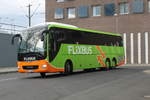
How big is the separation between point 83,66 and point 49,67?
4.43m

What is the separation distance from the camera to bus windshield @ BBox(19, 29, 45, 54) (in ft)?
57.6

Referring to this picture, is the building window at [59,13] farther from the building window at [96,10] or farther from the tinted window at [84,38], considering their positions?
the tinted window at [84,38]

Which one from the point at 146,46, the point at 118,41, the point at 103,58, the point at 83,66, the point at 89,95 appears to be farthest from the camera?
the point at 146,46

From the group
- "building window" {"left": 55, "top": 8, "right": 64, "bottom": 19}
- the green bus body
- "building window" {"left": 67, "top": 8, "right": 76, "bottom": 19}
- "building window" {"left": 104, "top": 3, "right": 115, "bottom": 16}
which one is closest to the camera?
the green bus body

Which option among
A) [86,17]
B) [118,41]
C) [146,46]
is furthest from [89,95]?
[86,17]

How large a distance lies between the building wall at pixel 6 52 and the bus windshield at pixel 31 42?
47.4 ft

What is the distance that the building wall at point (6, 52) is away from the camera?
3241 centimetres

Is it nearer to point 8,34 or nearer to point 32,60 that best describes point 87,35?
point 32,60

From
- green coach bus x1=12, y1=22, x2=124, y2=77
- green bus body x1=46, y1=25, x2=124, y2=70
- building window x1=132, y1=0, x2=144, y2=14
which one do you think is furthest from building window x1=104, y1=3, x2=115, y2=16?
green coach bus x1=12, y1=22, x2=124, y2=77

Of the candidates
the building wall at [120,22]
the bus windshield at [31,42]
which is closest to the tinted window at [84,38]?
the bus windshield at [31,42]

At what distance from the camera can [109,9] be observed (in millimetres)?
46500

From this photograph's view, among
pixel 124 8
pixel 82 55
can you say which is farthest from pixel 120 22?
pixel 82 55

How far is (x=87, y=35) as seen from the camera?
866 inches

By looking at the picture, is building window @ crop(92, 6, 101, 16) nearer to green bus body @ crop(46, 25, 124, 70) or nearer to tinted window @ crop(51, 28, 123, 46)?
tinted window @ crop(51, 28, 123, 46)
